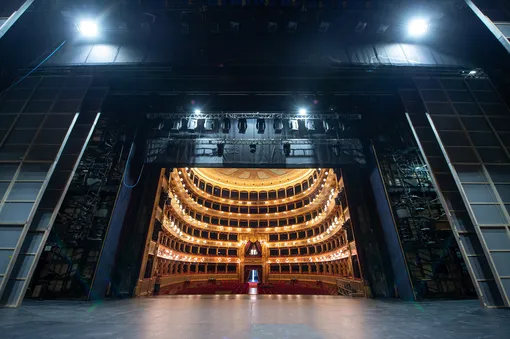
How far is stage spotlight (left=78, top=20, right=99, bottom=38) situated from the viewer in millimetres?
8328

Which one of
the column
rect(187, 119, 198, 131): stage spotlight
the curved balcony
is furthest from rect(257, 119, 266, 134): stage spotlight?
the curved balcony

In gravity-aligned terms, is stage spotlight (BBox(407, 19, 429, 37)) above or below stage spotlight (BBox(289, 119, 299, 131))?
above

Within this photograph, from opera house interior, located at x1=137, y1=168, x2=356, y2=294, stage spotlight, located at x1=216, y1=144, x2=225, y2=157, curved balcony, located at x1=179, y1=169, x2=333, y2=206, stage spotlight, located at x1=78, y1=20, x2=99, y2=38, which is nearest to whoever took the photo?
stage spotlight, located at x1=78, y1=20, x2=99, y2=38

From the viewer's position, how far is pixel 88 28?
27.9ft

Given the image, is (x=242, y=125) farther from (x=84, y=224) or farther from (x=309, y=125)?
(x=84, y=224)

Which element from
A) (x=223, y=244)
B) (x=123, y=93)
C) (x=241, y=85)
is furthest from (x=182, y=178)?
(x=241, y=85)

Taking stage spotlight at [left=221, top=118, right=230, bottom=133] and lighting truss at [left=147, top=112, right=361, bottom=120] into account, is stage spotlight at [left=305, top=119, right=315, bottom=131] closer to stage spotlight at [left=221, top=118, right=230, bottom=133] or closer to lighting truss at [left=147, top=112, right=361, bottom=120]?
lighting truss at [left=147, top=112, right=361, bottom=120]

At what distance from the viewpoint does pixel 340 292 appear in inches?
731

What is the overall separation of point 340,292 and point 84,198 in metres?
21.0

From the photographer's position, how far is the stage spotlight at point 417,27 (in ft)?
27.4

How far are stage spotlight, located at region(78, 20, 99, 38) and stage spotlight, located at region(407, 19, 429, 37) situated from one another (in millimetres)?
13159

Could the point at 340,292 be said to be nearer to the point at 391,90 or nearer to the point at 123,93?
the point at 391,90

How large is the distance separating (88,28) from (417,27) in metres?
13.9

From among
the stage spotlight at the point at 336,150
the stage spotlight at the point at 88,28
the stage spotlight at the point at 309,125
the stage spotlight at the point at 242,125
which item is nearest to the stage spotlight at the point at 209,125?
the stage spotlight at the point at 242,125
